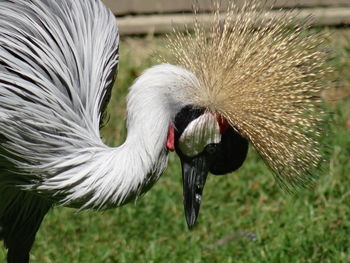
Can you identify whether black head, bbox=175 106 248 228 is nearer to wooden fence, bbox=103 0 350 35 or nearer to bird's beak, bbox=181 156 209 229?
bird's beak, bbox=181 156 209 229

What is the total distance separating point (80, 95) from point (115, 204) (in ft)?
1.01

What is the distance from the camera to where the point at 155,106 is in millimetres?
2430

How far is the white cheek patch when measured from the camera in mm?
2479

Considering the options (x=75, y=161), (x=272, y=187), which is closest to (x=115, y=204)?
(x=75, y=161)

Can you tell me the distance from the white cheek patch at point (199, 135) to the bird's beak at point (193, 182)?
3 centimetres

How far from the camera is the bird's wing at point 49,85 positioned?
8.11ft

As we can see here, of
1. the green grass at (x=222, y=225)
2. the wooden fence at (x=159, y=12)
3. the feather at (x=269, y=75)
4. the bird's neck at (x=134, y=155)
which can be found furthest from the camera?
the wooden fence at (x=159, y=12)

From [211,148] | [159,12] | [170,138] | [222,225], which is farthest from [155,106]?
[159,12]

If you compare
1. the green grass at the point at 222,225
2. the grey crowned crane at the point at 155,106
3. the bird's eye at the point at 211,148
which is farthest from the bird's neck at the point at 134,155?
the green grass at the point at 222,225

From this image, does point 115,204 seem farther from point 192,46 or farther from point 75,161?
point 192,46

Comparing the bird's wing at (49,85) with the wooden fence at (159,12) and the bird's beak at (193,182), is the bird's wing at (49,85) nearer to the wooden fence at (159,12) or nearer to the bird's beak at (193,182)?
the bird's beak at (193,182)

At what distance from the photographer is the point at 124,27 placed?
4977 mm

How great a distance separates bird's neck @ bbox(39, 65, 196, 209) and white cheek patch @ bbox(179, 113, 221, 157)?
2.0 inches

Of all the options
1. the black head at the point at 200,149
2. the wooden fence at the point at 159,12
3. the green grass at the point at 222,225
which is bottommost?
the green grass at the point at 222,225
